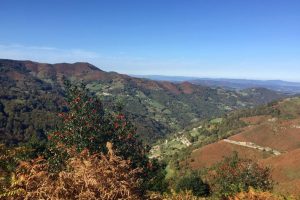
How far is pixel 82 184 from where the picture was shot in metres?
7.32

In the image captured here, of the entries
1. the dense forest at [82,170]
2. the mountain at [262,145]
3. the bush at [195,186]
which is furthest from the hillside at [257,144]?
the dense forest at [82,170]

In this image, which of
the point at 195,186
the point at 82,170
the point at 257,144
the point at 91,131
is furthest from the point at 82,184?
the point at 257,144

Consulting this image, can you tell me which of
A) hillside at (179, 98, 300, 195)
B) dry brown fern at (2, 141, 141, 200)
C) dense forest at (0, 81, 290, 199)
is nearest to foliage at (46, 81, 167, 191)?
dense forest at (0, 81, 290, 199)

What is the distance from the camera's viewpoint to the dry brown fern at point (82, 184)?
7051 millimetres

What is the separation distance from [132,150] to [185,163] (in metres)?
61.8

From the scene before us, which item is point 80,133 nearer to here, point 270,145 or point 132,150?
point 132,150

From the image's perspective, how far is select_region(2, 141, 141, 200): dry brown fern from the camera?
23.1 feet

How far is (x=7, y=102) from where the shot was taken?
178m

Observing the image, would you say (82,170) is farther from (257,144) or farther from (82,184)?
(257,144)

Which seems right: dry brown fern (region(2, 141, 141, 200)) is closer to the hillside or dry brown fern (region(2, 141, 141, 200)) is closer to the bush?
the bush

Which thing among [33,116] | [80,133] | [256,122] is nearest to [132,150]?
[80,133]

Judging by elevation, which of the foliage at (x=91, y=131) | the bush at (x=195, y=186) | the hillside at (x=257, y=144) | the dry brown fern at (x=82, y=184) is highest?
the dry brown fern at (x=82, y=184)

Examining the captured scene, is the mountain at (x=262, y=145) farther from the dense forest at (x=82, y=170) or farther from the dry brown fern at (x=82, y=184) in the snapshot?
→ the dry brown fern at (x=82, y=184)

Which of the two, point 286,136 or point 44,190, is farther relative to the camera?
point 286,136
